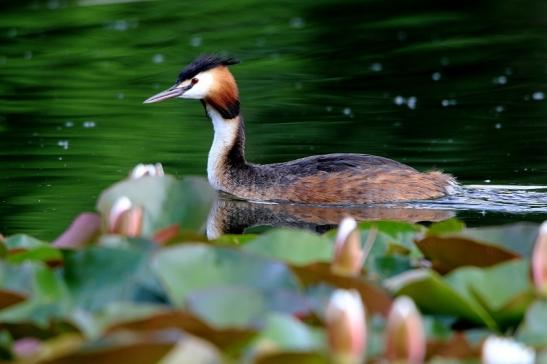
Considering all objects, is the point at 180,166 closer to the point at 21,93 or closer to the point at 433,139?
the point at 433,139

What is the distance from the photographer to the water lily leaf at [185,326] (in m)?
2.62

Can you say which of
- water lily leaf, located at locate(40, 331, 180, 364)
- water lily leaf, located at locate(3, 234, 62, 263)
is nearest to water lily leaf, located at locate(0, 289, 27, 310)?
water lily leaf, located at locate(3, 234, 62, 263)

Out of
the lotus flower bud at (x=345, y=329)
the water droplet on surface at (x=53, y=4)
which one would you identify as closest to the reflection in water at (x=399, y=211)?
the lotus flower bud at (x=345, y=329)

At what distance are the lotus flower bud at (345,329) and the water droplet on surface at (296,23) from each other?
45.4 feet

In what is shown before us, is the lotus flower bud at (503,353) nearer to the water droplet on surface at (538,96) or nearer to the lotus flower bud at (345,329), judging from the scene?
the lotus flower bud at (345,329)

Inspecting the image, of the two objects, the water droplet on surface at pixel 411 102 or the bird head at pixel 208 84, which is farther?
the water droplet on surface at pixel 411 102

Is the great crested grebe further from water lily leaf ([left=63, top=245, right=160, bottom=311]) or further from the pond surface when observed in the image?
water lily leaf ([left=63, top=245, right=160, bottom=311])

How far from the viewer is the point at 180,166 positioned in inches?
408

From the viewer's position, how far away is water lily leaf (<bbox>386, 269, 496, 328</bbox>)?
304 centimetres

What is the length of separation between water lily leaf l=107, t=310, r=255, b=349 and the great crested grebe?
6.85m

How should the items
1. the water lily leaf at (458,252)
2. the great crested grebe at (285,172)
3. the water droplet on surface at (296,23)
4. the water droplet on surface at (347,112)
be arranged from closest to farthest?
the water lily leaf at (458,252) → the great crested grebe at (285,172) → the water droplet on surface at (347,112) → the water droplet on surface at (296,23)

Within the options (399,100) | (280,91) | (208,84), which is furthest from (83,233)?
(280,91)

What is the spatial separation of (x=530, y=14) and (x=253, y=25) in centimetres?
354

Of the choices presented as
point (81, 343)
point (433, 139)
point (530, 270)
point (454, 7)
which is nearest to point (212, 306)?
point (81, 343)
